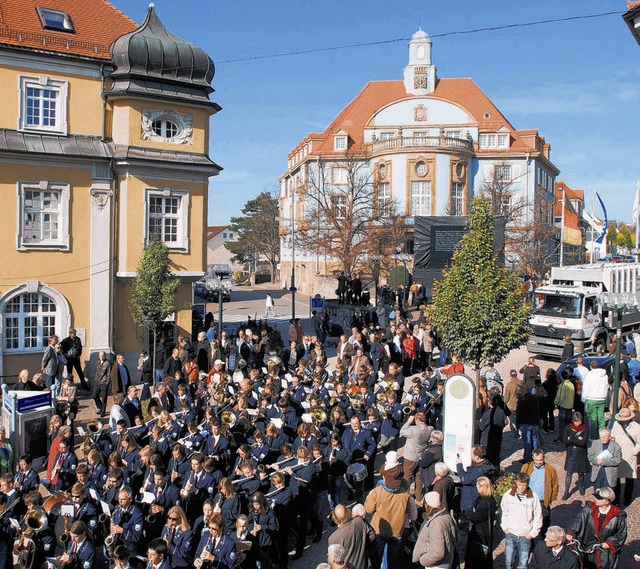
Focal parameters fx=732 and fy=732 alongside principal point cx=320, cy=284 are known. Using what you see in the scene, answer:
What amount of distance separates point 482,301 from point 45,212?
13490 mm

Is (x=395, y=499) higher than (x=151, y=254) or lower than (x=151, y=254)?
lower

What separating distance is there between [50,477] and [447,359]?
1299 centimetres

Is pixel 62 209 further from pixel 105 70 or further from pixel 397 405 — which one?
pixel 397 405

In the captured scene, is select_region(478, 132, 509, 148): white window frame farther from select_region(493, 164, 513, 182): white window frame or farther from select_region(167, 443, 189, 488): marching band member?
select_region(167, 443, 189, 488): marching band member

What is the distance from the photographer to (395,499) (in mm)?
8648

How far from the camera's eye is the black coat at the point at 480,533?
877 cm

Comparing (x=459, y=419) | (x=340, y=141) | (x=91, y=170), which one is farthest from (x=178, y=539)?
(x=340, y=141)

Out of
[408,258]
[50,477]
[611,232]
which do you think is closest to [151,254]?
[50,477]

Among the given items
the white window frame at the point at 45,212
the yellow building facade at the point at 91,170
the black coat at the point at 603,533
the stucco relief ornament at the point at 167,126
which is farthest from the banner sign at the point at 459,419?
the stucco relief ornament at the point at 167,126

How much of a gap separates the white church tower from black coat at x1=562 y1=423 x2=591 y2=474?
191 ft

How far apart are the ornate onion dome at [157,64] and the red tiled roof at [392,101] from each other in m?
42.0

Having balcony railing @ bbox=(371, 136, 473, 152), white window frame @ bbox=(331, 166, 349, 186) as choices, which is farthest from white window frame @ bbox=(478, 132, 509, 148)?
white window frame @ bbox=(331, 166, 349, 186)

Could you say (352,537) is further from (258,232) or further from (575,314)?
(258,232)

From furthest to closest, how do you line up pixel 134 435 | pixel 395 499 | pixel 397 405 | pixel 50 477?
pixel 397 405 < pixel 134 435 < pixel 50 477 < pixel 395 499
